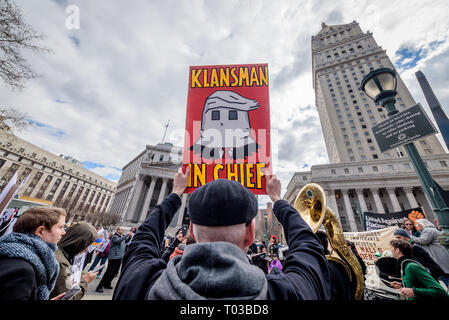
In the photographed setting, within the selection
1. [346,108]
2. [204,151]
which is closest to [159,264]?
[204,151]

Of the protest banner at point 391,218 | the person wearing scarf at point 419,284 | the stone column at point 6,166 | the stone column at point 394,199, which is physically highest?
the stone column at point 6,166

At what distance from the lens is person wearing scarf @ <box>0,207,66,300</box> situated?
115cm

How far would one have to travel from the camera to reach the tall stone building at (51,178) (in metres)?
48.8

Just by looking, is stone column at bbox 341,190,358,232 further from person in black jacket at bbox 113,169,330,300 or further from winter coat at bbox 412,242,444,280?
person in black jacket at bbox 113,169,330,300

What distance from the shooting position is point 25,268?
4.11ft

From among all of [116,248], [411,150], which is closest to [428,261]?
[411,150]

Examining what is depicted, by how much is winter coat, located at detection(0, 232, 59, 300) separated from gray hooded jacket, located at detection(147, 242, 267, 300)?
118cm

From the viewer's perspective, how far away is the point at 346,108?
5206cm

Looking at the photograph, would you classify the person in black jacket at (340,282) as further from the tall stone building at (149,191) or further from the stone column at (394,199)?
the stone column at (394,199)

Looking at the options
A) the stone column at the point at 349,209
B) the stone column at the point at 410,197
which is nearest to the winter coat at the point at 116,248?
the stone column at the point at 349,209

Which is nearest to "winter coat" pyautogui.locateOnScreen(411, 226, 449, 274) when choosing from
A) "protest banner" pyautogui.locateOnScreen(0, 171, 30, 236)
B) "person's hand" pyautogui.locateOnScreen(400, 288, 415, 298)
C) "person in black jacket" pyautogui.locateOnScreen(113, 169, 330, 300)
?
"person's hand" pyautogui.locateOnScreen(400, 288, 415, 298)

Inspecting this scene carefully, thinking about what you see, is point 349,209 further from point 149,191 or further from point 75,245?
point 75,245

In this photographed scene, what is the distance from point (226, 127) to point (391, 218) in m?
11.2

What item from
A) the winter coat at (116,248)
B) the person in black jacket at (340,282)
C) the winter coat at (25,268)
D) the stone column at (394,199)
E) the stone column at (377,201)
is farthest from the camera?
the stone column at (377,201)
